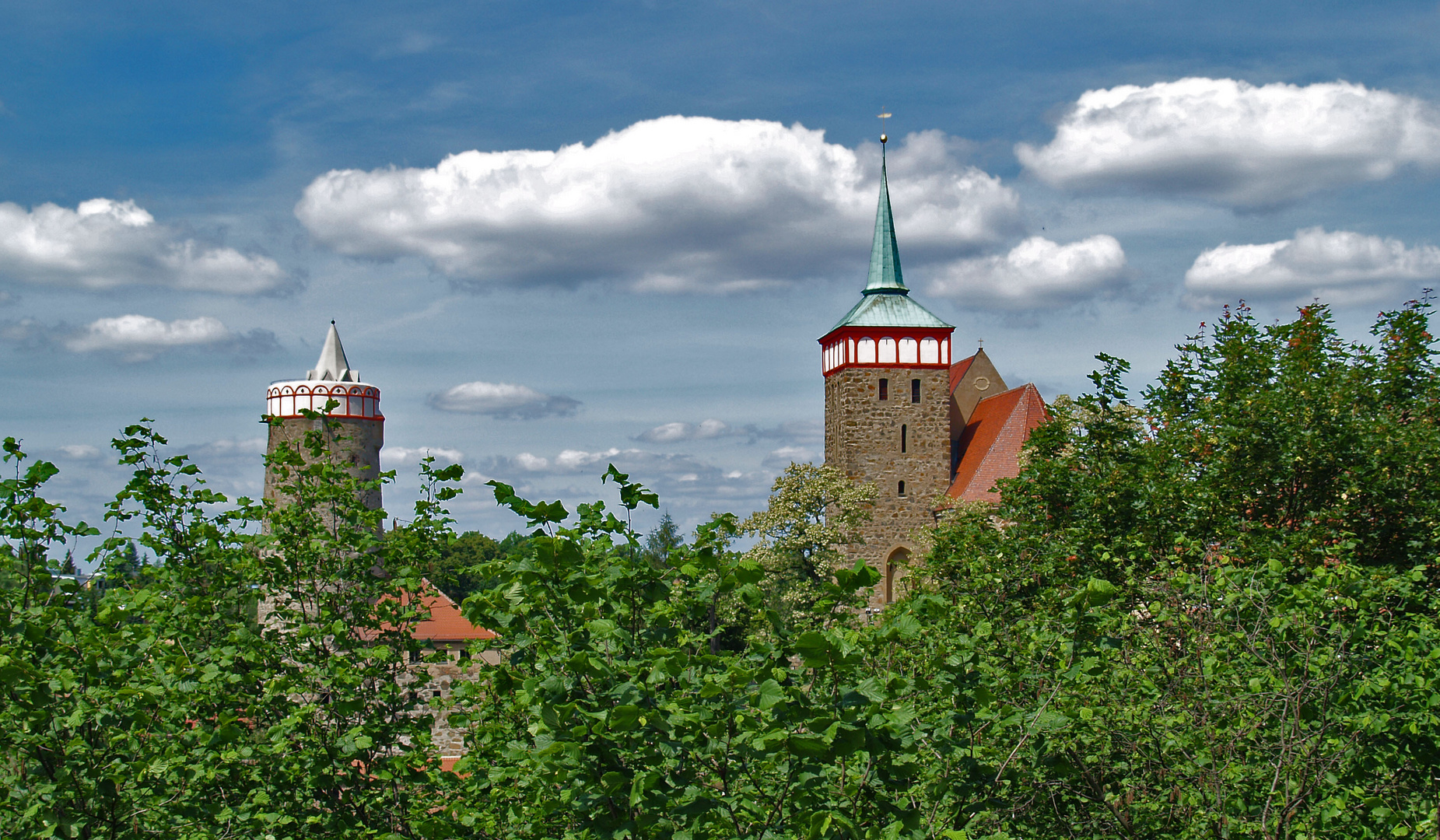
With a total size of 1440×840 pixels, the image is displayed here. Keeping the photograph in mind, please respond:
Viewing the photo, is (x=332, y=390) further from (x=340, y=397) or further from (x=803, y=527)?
(x=803, y=527)

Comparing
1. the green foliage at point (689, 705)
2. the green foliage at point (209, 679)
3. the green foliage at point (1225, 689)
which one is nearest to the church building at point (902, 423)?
the green foliage at point (1225, 689)

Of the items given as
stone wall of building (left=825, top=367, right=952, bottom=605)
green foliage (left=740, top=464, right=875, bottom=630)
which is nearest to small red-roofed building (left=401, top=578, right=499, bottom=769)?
green foliage (left=740, top=464, right=875, bottom=630)

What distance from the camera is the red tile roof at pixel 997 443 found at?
120 feet

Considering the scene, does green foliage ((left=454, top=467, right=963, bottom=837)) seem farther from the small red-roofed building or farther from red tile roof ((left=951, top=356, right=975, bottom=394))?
red tile roof ((left=951, top=356, right=975, bottom=394))

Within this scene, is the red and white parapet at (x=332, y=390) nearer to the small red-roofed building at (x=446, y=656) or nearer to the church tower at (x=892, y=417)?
the small red-roofed building at (x=446, y=656)

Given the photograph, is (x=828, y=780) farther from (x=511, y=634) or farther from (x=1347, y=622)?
(x=1347, y=622)

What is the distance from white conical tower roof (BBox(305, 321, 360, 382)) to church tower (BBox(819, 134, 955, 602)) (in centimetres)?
1687

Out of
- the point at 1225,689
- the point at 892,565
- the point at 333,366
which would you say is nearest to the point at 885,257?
the point at 892,565

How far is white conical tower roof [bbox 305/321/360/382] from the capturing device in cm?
3019

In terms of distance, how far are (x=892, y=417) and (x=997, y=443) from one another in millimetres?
3764

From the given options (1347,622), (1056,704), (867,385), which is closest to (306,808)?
(1056,704)

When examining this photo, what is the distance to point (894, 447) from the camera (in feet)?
128

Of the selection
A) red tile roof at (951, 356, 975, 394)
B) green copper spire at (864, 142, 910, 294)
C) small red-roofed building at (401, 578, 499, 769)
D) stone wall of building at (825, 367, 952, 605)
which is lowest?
small red-roofed building at (401, 578, 499, 769)

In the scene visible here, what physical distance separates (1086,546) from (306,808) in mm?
9304
